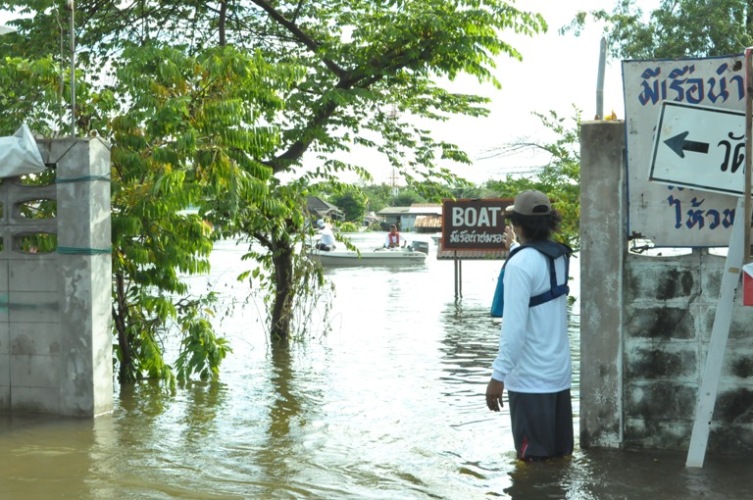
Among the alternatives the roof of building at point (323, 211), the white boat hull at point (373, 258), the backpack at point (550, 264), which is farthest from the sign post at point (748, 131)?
the white boat hull at point (373, 258)

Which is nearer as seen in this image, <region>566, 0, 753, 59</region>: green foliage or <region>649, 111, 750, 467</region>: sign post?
<region>649, 111, 750, 467</region>: sign post

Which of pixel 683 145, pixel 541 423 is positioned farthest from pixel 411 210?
pixel 541 423

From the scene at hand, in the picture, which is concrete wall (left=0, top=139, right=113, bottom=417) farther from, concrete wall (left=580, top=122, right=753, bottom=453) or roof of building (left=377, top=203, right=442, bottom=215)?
roof of building (left=377, top=203, right=442, bottom=215)

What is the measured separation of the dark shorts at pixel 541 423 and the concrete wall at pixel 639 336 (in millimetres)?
737

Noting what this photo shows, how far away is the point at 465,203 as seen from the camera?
20.8 meters

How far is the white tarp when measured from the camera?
28.2 feet

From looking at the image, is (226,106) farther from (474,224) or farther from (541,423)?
(474,224)

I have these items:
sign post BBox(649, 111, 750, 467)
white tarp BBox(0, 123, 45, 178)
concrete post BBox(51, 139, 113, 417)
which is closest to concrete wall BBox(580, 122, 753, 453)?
sign post BBox(649, 111, 750, 467)

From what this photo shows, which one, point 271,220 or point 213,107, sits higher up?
point 213,107

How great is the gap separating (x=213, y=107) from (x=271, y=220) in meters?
3.31

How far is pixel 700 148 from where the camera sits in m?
6.56

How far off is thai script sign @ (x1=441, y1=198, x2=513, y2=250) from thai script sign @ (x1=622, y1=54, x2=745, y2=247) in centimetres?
1346

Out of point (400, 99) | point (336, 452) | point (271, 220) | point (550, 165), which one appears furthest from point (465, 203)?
point (336, 452)

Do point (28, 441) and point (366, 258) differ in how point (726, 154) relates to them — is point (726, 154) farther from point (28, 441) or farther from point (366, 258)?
point (366, 258)
